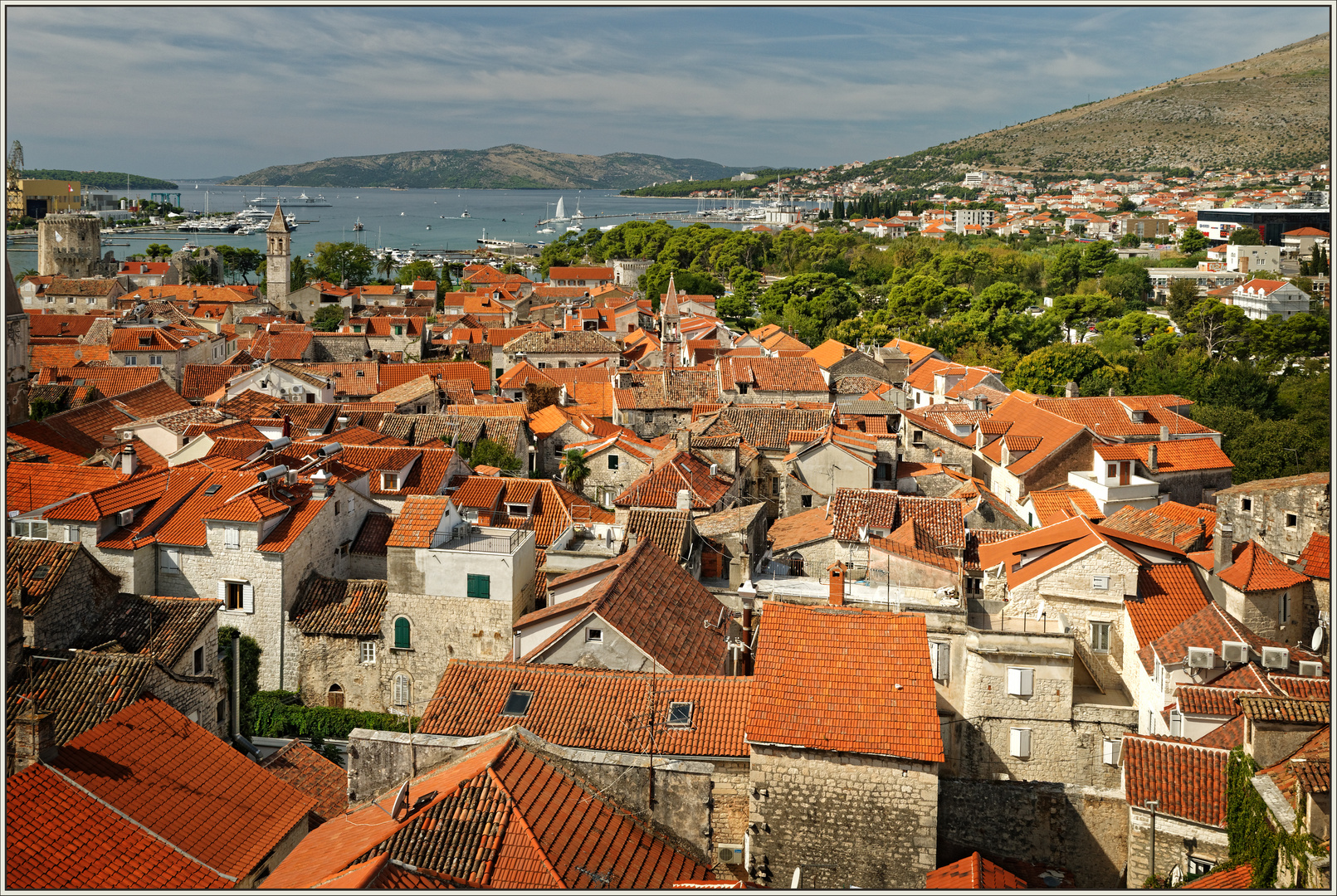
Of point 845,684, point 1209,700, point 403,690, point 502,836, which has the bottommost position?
point 403,690

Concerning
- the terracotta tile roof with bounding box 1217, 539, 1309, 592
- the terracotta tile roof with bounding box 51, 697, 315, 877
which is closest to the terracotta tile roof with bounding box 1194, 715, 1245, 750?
the terracotta tile roof with bounding box 1217, 539, 1309, 592

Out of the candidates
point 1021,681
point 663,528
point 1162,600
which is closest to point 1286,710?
point 1021,681

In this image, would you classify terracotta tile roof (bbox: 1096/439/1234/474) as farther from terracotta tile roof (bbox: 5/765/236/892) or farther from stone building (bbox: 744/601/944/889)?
terracotta tile roof (bbox: 5/765/236/892)

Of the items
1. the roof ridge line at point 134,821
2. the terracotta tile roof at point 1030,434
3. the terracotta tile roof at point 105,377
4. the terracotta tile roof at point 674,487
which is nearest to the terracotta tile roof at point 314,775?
the roof ridge line at point 134,821

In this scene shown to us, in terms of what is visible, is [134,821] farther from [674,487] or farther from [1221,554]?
[1221,554]

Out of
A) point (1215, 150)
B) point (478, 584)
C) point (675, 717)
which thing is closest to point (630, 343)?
point (478, 584)
